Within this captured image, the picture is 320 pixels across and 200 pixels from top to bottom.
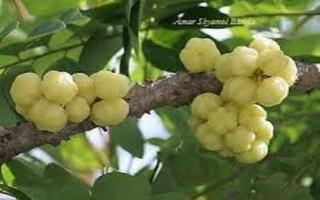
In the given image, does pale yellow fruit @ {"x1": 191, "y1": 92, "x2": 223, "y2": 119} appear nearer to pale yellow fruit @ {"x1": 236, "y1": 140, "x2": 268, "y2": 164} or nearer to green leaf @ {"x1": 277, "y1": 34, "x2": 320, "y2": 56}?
pale yellow fruit @ {"x1": 236, "y1": 140, "x2": 268, "y2": 164}

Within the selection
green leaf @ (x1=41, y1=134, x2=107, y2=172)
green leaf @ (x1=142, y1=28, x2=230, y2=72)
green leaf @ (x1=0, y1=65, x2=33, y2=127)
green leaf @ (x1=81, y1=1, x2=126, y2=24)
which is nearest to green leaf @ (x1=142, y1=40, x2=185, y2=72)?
green leaf @ (x1=142, y1=28, x2=230, y2=72)

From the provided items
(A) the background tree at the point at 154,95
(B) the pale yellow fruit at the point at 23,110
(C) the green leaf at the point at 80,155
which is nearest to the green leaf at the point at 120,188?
(A) the background tree at the point at 154,95

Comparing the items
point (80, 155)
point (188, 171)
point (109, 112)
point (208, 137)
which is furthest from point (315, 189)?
point (80, 155)

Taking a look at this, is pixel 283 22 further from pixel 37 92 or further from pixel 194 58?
pixel 37 92

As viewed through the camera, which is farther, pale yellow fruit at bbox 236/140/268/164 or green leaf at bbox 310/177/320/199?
green leaf at bbox 310/177/320/199

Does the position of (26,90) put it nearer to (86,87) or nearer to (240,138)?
(86,87)

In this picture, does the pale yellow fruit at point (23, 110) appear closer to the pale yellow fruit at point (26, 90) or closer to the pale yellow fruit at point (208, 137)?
the pale yellow fruit at point (26, 90)
